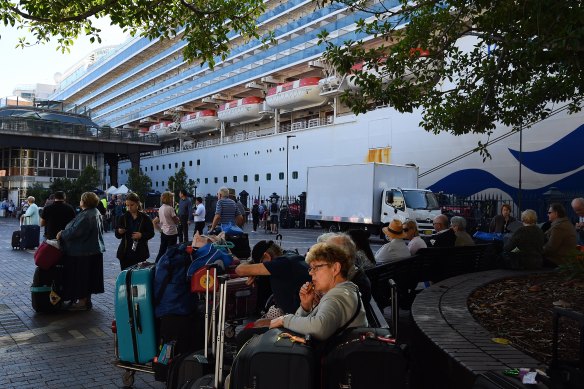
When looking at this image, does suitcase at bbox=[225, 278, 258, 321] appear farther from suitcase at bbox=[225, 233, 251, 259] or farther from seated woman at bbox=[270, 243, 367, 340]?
suitcase at bbox=[225, 233, 251, 259]

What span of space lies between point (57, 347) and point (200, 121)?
1603 inches

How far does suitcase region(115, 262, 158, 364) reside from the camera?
401cm

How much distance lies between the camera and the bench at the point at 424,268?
17.9 feet

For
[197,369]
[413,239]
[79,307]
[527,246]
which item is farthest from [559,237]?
[79,307]

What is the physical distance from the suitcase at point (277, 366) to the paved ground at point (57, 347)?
6.90ft

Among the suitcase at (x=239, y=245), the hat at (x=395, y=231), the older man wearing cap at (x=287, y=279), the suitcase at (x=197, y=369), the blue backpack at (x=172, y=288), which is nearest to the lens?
the suitcase at (x=197, y=369)

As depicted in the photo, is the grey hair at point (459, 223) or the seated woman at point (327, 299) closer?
the seated woman at point (327, 299)

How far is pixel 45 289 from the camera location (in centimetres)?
677

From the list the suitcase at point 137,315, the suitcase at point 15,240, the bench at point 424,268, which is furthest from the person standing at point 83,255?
the suitcase at point 15,240

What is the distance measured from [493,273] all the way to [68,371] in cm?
478

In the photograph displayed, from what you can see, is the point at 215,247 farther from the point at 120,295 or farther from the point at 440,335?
the point at 440,335

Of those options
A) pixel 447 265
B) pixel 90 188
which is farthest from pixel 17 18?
pixel 90 188

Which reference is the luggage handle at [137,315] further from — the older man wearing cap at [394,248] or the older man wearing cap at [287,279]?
the older man wearing cap at [394,248]

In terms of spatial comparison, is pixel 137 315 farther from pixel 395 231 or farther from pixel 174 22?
pixel 174 22
